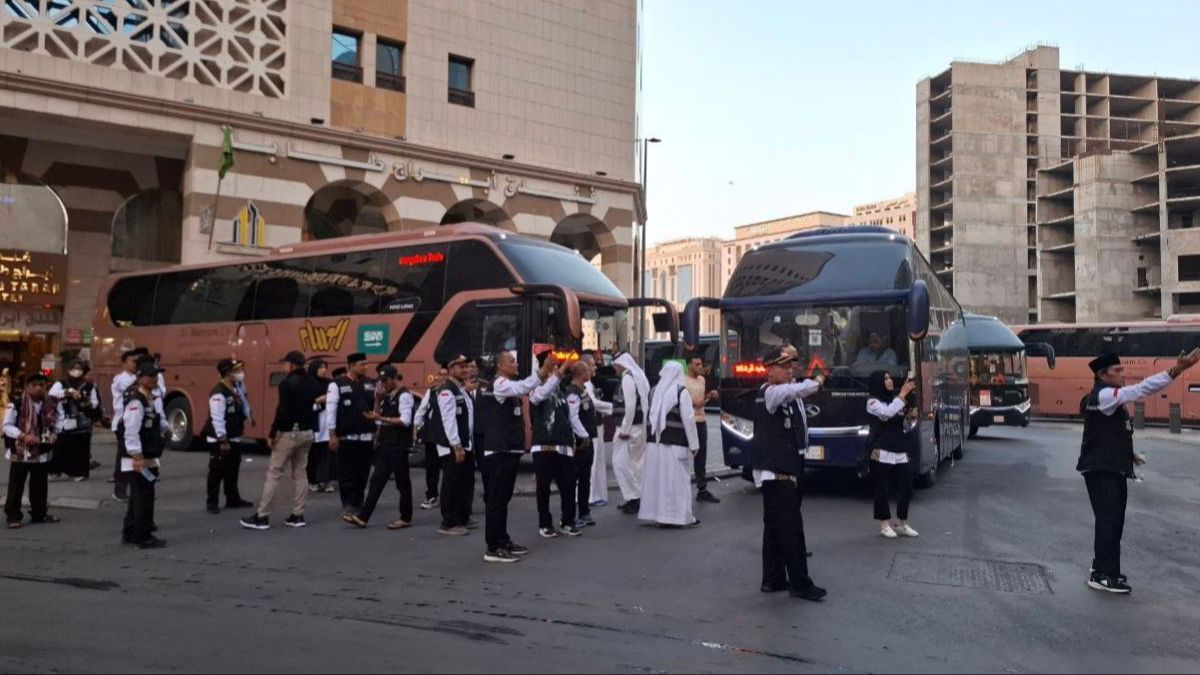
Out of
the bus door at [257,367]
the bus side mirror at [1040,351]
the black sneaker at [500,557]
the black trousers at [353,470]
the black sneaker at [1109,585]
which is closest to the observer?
the black sneaker at [1109,585]

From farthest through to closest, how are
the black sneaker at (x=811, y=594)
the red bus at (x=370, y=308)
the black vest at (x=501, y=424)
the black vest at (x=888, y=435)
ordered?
the red bus at (x=370, y=308) → the black vest at (x=888, y=435) → the black vest at (x=501, y=424) → the black sneaker at (x=811, y=594)

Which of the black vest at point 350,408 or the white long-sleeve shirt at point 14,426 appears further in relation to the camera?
the black vest at point 350,408

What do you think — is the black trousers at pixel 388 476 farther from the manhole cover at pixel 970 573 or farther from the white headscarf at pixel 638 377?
the manhole cover at pixel 970 573

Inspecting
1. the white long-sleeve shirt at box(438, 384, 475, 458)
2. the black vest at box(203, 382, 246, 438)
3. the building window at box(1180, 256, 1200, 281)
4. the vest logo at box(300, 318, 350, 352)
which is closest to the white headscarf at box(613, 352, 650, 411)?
the white long-sleeve shirt at box(438, 384, 475, 458)

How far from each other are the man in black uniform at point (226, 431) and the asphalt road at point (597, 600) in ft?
1.82

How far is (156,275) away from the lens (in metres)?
19.5

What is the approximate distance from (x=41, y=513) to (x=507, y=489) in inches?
230

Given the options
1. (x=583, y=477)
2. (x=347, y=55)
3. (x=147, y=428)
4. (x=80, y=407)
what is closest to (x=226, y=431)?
(x=147, y=428)

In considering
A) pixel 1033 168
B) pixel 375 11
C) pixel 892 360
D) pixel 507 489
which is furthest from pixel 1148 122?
pixel 507 489

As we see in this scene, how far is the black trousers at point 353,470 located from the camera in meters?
10.8

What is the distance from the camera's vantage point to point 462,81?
2617 centimetres

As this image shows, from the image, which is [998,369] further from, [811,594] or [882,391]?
[811,594]

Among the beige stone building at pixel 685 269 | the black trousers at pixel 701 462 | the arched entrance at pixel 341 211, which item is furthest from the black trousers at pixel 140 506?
the beige stone building at pixel 685 269

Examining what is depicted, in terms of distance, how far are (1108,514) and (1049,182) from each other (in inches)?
3176
